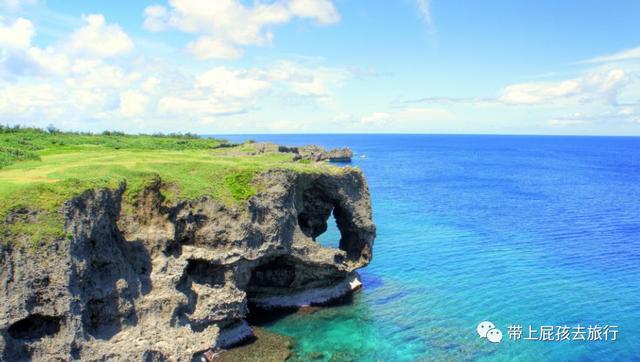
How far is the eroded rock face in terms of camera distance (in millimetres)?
19438

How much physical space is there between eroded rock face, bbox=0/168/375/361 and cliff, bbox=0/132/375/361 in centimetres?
5

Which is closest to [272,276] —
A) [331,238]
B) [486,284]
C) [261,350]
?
[261,350]

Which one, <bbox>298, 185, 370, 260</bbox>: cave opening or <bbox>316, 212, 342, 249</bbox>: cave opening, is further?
<bbox>316, 212, 342, 249</bbox>: cave opening

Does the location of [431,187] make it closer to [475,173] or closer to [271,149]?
[475,173]

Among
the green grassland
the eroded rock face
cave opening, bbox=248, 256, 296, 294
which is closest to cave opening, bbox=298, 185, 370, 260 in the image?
the eroded rock face

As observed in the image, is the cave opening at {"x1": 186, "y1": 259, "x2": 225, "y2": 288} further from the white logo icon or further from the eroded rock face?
the white logo icon

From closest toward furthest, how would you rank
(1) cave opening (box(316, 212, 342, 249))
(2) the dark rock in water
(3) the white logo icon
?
(2) the dark rock in water → (3) the white logo icon → (1) cave opening (box(316, 212, 342, 249))

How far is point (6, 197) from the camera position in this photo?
2006 centimetres

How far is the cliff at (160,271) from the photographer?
63.8 ft

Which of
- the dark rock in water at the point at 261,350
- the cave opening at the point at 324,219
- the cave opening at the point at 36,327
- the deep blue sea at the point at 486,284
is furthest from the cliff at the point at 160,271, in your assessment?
the deep blue sea at the point at 486,284

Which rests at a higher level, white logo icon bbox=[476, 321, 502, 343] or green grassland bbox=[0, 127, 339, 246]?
green grassland bbox=[0, 127, 339, 246]

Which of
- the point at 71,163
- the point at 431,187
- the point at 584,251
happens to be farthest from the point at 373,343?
the point at 431,187

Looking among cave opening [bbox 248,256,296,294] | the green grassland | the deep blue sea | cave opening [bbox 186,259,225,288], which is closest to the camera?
the green grassland

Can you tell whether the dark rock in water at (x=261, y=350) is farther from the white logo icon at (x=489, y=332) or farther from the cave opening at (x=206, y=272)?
the white logo icon at (x=489, y=332)
